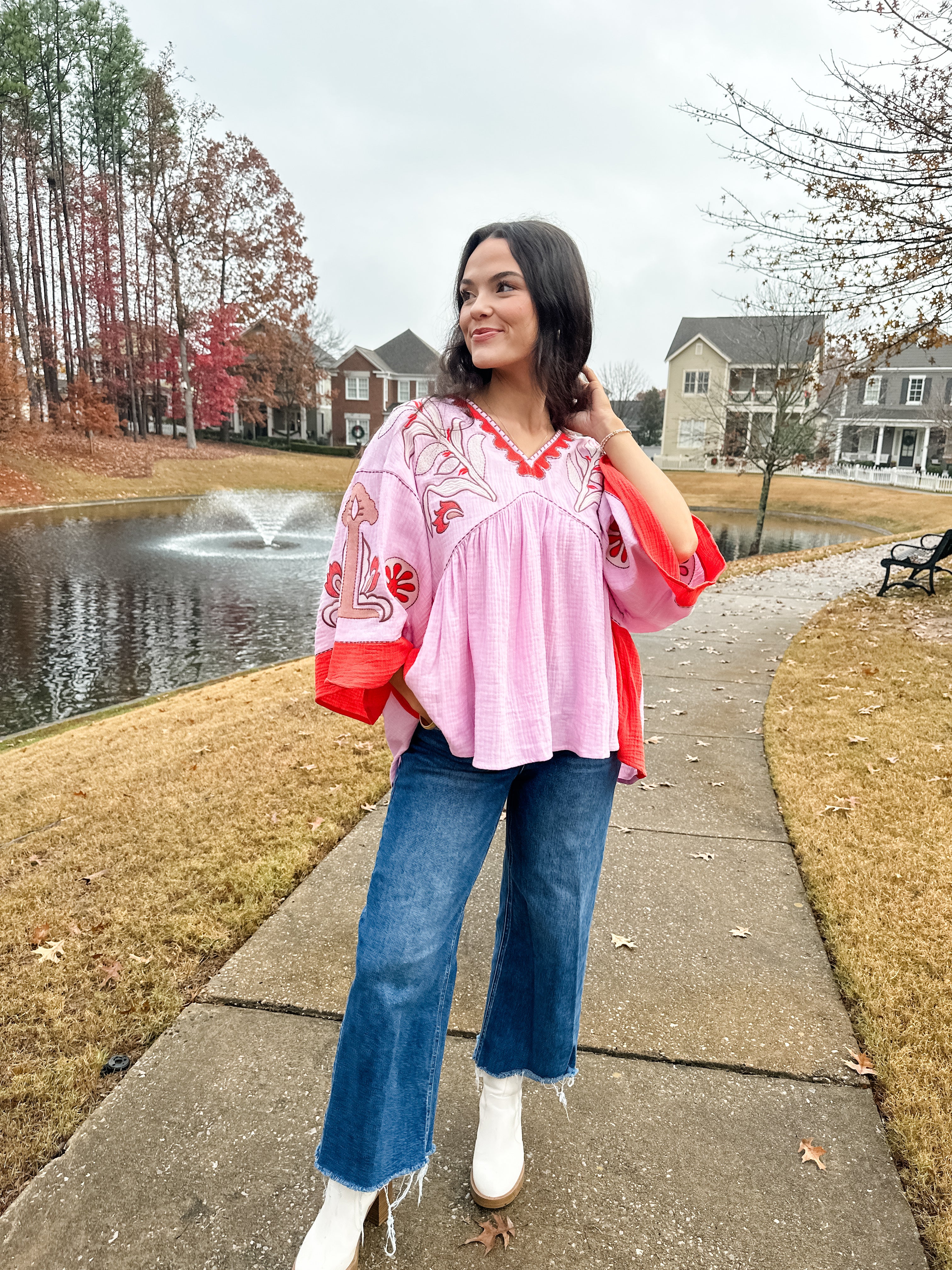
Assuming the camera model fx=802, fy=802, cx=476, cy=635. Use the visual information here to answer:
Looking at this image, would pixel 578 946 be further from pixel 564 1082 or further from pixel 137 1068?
pixel 137 1068

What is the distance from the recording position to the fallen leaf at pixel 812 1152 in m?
1.92

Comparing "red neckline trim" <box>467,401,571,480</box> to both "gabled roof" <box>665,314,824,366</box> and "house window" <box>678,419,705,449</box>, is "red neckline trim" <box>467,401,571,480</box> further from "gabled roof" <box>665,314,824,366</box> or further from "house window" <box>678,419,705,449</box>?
"house window" <box>678,419,705,449</box>

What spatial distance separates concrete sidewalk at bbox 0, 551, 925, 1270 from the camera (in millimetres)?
1696

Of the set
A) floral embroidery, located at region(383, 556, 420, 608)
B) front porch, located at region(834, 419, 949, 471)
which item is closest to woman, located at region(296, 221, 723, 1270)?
floral embroidery, located at region(383, 556, 420, 608)

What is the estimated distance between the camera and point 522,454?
1.70m

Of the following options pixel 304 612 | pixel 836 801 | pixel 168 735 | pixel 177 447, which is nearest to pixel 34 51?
pixel 177 447

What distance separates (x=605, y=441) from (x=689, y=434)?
45.1 metres

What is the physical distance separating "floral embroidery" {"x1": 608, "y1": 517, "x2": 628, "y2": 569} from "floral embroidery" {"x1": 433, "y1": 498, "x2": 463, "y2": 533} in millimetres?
327

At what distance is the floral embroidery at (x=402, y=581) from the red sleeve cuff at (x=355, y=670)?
0.09 metres

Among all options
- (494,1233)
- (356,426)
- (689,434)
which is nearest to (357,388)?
(356,426)

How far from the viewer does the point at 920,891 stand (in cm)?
321

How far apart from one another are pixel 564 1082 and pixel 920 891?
80.7 inches

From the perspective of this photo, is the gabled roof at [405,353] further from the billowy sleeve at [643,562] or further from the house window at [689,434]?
the billowy sleeve at [643,562]

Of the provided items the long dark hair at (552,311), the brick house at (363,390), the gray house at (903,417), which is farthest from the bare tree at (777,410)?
the brick house at (363,390)
